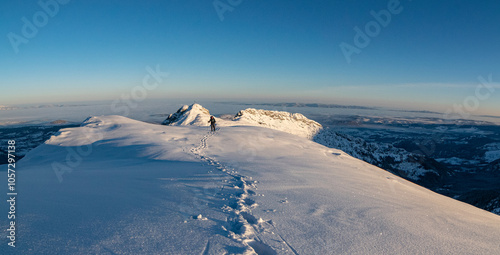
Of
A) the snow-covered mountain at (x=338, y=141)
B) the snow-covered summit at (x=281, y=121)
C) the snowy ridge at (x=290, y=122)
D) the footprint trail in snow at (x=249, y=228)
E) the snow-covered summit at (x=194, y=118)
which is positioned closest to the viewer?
the footprint trail in snow at (x=249, y=228)

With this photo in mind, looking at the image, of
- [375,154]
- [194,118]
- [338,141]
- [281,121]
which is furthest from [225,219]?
[375,154]

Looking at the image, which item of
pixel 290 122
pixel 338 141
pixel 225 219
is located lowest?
pixel 338 141

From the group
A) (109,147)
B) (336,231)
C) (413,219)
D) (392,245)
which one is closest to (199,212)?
(336,231)

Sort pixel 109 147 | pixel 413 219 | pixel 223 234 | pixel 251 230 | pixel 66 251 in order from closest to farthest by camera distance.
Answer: pixel 66 251
pixel 223 234
pixel 251 230
pixel 413 219
pixel 109 147

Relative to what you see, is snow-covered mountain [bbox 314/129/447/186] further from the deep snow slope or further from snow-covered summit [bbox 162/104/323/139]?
the deep snow slope

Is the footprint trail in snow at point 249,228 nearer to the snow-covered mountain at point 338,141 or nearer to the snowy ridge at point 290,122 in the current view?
the snow-covered mountain at point 338,141

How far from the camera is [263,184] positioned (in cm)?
1002

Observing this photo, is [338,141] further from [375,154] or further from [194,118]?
[194,118]

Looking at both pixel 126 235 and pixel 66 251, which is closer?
pixel 66 251

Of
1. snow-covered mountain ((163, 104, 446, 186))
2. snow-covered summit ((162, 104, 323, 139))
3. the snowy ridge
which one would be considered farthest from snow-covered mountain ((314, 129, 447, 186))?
snow-covered summit ((162, 104, 323, 139))

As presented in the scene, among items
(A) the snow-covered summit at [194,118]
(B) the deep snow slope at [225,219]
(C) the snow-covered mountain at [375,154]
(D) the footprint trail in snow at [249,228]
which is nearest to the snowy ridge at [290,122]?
(C) the snow-covered mountain at [375,154]

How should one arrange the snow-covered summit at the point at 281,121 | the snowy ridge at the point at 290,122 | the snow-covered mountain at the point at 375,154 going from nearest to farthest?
the snow-covered summit at the point at 281,121
the snowy ridge at the point at 290,122
the snow-covered mountain at the point at 375,154

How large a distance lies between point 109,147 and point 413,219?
2439 centimetres

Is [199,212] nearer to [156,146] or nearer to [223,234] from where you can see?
[223,234]
